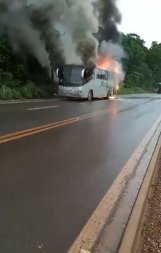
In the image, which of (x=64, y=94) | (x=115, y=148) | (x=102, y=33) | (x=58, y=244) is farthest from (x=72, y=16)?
(x=58, y=244)

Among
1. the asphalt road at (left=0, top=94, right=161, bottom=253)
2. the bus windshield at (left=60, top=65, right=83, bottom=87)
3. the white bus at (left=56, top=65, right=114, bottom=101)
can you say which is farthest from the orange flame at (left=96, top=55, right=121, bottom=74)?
the asphalt road at (left=0, top=94, right=161, bottom=253)

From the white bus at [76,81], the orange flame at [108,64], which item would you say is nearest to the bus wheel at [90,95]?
the white bus at [76,81]

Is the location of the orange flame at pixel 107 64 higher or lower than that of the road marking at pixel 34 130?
higher

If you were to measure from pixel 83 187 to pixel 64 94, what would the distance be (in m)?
27.8

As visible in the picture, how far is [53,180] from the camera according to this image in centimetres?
750

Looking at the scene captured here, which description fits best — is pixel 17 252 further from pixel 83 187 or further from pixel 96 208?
pixel 83 187

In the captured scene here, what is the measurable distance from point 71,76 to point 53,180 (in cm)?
2727

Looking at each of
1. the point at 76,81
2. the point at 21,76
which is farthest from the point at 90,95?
the point at 21,76

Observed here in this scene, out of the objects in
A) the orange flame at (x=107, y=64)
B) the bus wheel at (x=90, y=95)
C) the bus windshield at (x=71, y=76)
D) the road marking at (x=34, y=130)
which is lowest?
the bus wheel at (x=90, y=95)

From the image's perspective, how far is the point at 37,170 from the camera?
8141 mm

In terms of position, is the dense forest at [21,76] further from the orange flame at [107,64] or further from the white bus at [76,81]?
the orange flame at [107,64]

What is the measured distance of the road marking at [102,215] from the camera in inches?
193

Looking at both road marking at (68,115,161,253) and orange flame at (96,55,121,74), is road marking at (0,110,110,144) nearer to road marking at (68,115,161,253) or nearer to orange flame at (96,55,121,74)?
road marking at (68,115,161,253)

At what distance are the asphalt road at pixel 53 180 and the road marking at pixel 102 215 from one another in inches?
3.0
